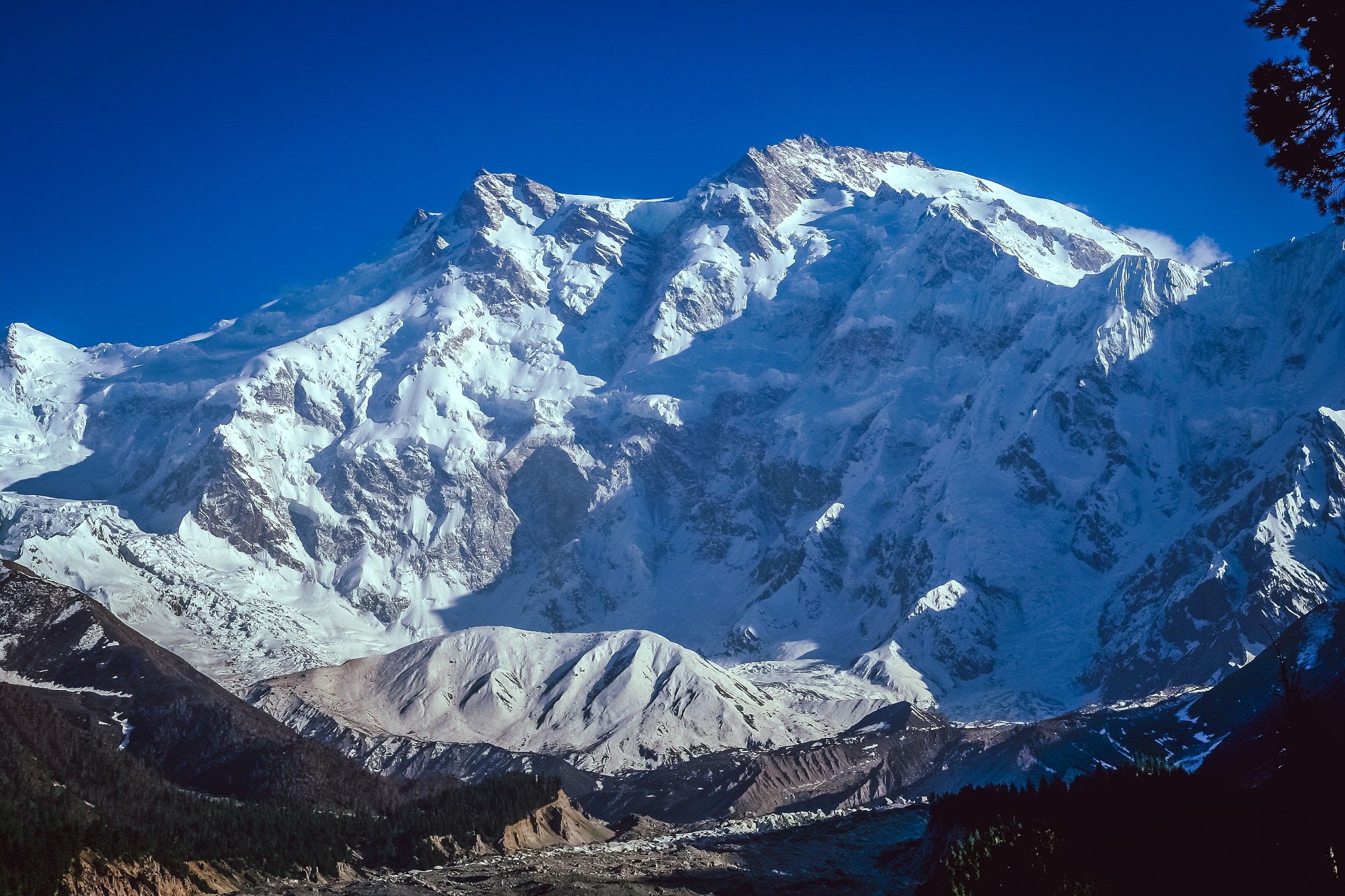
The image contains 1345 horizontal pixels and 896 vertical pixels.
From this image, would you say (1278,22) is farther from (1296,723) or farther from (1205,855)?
(1205,855)

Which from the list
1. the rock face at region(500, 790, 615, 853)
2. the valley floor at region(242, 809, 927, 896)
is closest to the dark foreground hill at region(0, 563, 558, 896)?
the rock face at region(500, 790, 615, 853)

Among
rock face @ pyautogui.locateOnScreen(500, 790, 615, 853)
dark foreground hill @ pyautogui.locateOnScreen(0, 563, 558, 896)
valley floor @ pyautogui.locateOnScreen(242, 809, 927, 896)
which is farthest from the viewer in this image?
rock face @ pyautogui.locateOnScreen(500, 790, 615, 853)

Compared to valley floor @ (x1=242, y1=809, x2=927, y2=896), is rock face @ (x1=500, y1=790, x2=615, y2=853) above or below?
above

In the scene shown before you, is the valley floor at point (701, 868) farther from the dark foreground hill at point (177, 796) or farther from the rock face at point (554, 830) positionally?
the dark foreground hill at point (177, 796)

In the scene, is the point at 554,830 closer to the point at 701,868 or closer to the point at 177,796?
the point at 701,868

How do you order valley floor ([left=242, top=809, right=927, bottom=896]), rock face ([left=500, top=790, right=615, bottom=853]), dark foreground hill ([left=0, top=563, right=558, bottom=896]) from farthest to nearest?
rock face ([left=500, top=790, right=615, bottom=853]) → valley floor ([left=242, top=809, right=927, bottom=896]) → dark foreground hill ([left=0, top=563, right=558, bottom=896])

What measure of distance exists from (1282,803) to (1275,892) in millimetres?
14059

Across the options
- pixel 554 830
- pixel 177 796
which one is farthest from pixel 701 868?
pixel 177 796

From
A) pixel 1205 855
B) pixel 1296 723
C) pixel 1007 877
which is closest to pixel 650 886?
pixel 1007 877

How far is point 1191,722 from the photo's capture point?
547 feet

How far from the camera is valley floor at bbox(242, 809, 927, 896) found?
341 ft

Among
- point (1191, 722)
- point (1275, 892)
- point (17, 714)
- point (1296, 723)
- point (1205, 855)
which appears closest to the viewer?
point (1296, 723)

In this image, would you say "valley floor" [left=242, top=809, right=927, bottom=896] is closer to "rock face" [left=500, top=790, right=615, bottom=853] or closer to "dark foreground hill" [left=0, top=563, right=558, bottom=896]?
"rock face" [left=500, top=790, right=615, bottom=853]

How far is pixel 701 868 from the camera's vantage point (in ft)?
383
